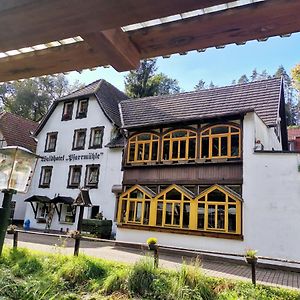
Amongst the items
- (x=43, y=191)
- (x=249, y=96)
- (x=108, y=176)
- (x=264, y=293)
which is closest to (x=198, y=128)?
(x=249, y=96)

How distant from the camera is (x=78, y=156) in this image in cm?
2131

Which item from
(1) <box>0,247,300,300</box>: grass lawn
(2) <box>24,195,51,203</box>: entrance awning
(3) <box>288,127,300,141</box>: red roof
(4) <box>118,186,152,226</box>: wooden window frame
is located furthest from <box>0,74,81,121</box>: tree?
(1) <box>0,247,300,300</box>: grass lawn

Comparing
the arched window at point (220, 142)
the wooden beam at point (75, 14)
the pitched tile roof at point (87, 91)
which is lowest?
the wooden beam at point (75, 14)

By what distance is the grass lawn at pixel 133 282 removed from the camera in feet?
22.2

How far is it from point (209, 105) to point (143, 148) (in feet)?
13.6

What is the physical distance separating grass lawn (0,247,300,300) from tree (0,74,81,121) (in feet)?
92.6

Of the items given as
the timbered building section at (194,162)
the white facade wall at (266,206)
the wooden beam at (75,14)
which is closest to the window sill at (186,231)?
the timbered building section at (194,162)

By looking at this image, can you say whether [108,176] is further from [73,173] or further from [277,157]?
[277,157]

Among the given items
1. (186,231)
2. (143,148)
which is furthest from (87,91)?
(186,231)

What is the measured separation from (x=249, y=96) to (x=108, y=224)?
1049cm

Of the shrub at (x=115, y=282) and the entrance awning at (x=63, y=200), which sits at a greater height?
the entrance awning at (x=63, y=200)

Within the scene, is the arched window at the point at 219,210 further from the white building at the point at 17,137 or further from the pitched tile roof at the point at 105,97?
the white building at the point at 17,137

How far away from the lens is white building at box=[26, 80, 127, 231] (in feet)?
64.2

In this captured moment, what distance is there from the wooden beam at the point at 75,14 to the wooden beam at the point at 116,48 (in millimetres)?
111
